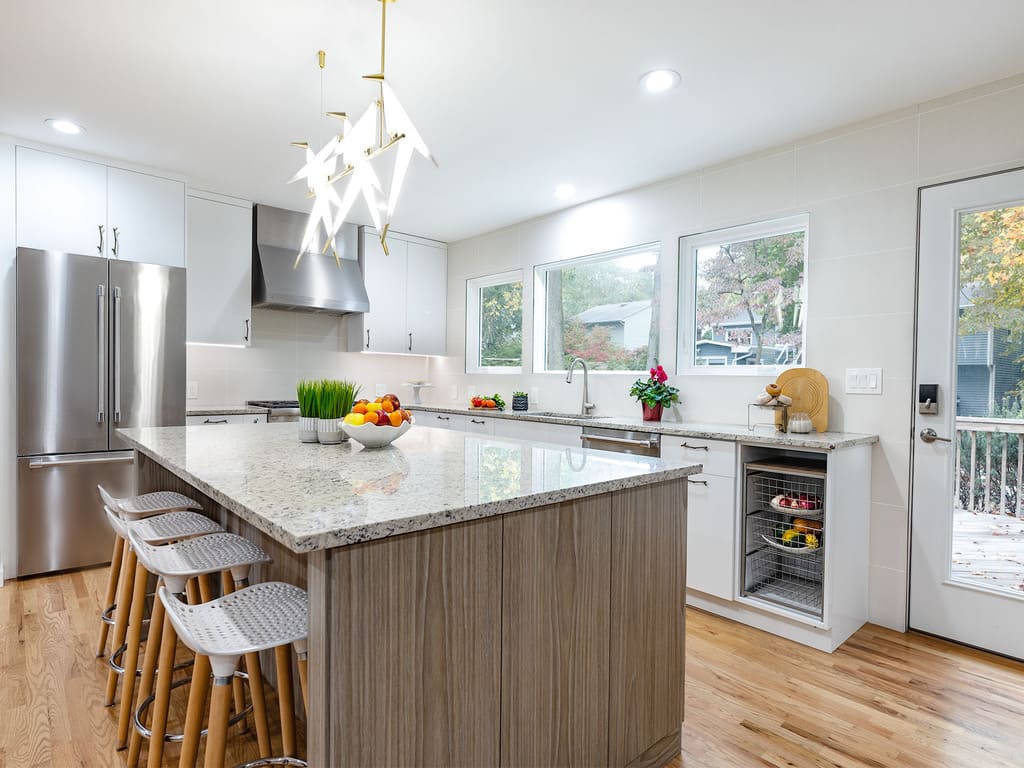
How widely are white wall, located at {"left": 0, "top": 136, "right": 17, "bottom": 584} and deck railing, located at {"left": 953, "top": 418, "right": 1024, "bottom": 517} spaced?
189 inches

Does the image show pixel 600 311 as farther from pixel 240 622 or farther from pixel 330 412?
pixel 240 622

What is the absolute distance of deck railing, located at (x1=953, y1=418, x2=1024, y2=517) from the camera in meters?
2.41

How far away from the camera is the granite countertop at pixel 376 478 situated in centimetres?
111

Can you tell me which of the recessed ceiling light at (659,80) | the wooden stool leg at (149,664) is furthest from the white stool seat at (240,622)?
the recessed ceiling light at (659,80)

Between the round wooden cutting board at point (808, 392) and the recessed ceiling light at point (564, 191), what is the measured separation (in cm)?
183

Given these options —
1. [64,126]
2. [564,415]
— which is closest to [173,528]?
[64,126]

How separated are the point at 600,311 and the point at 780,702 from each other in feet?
9.11

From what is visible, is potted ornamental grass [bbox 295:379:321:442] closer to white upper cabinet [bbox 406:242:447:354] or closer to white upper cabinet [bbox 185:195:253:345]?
white upper cabinet [bbox 185:195:253:345]

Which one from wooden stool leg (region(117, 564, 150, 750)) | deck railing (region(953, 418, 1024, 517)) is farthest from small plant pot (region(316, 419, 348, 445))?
deck railing (region(953, 418, 1024, 517))

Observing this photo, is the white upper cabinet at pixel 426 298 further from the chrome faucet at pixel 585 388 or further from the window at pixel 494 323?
the chrome faucet at pixel 585 388

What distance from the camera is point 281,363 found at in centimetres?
489

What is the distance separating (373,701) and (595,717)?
0.69m

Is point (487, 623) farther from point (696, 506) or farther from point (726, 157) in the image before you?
point (726, 157)

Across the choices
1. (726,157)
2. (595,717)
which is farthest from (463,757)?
(726,157)
